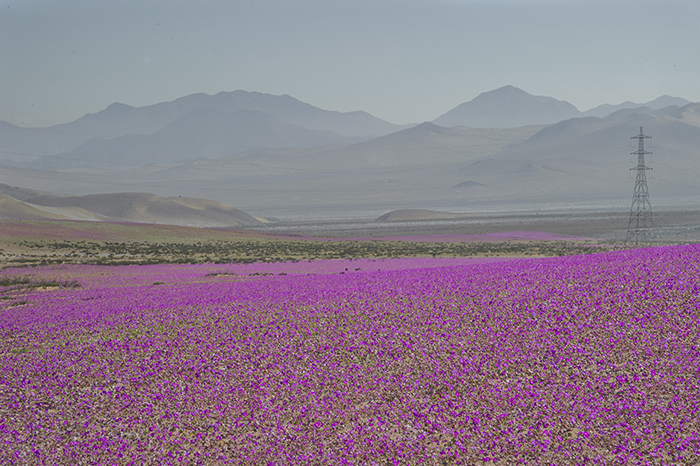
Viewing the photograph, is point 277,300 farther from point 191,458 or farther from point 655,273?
point 655,273

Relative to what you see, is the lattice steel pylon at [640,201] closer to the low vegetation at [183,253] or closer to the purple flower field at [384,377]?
the low vegetation at [183,253]

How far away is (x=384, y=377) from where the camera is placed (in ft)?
33.7

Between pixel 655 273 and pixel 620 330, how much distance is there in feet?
12.2

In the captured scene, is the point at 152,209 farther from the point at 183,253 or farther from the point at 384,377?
the point at 384,377

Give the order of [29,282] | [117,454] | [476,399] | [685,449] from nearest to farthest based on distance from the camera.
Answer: [685,449], [117,454], [476,399], [29,282]

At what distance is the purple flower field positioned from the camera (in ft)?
27.0

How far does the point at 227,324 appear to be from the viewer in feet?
45.7

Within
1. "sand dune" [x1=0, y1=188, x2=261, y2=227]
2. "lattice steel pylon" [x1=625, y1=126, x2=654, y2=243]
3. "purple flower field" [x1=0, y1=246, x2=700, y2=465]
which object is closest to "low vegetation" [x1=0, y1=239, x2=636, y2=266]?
"lattice steel pylon" [x1=625, y1=126, x2=654, y2=243]

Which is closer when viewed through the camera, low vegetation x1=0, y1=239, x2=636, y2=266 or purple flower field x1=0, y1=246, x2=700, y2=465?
purple flower field x1=0, y1=246, x2=700, y2=465

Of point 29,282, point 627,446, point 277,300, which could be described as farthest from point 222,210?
point 627,446

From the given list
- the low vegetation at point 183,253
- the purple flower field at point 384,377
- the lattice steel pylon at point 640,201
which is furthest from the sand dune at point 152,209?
the purple flower field at point 384,377

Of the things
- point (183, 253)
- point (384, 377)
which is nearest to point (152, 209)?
point (183, 253)

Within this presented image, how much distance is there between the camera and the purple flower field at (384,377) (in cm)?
824

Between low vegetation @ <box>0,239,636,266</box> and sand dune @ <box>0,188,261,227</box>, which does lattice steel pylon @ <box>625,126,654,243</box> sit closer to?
low vegetation @ <box>0,239,636,266</box>
